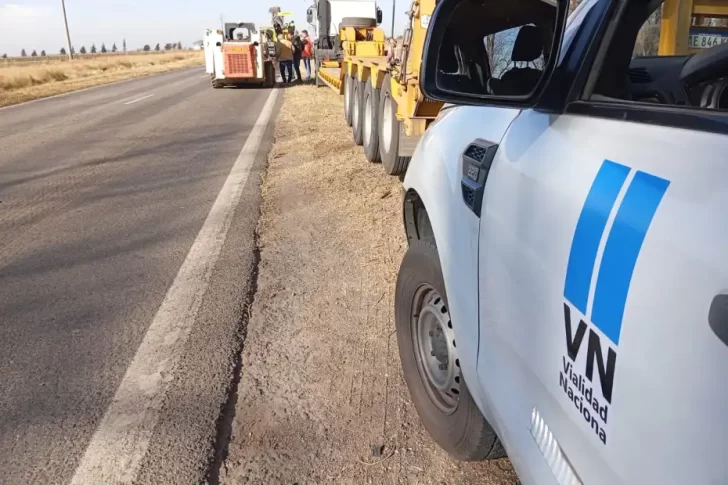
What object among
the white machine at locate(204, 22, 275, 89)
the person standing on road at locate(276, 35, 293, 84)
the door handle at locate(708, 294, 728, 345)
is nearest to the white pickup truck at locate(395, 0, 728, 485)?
the door handle at locate(708, 294, 728, 345)

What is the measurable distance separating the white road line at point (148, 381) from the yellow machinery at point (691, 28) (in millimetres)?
2733

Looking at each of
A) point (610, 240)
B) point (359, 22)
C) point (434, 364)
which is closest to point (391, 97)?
point (434, 364)

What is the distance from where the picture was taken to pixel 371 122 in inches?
363

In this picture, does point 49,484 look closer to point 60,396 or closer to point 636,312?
point 60,396

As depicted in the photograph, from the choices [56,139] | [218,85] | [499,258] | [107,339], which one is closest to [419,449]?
[499,258]

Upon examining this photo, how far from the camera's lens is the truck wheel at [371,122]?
8.99 metres

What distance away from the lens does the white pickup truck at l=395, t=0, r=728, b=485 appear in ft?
3.65

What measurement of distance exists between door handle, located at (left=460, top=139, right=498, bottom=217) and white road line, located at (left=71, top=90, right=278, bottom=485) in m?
1.82

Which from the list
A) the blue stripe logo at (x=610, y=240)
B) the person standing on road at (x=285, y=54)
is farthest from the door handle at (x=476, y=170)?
the person standing on road at (x=285, y=54)

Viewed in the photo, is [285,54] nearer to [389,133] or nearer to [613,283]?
[389,133]

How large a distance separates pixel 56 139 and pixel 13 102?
10.6 m

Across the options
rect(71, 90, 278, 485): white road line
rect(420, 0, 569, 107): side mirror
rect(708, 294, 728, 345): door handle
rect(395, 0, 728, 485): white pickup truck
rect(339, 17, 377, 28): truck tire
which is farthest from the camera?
rect(339, 17, 377, 28): truck tire

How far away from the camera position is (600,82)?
5.67ft

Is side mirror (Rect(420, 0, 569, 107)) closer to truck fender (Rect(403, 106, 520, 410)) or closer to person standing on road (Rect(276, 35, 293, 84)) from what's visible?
truck fender (Rect(403, 106, 520, 410))
